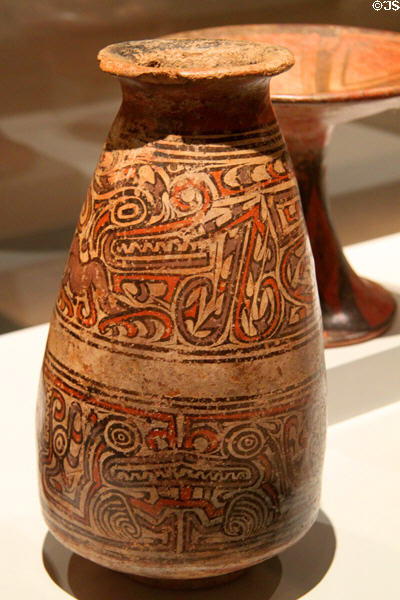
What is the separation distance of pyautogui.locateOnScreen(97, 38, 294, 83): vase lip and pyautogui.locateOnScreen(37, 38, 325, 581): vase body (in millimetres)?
13

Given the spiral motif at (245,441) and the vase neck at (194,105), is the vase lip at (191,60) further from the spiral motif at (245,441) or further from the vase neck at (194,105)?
the spiral motif at (245,441)

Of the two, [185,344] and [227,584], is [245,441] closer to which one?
[185,344]

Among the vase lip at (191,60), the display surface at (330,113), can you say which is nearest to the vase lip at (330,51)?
the display surface at (330,113)

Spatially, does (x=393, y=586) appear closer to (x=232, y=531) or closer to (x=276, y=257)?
(x=232, y=531)

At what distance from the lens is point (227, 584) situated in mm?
1132

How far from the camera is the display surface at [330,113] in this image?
1614 mm

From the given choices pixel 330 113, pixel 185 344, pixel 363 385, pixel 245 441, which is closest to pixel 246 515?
pixel 245 441

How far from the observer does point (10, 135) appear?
6.13ft

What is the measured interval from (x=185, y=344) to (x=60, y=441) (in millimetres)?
186

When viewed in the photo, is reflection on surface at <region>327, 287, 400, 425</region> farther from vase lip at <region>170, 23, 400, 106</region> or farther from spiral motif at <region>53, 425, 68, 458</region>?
spiral motif at <region>53, 425, 68, 458</region>

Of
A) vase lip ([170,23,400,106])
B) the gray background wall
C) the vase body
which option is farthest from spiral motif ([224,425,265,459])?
the gray background wall

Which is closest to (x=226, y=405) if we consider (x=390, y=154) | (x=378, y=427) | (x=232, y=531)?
(x=232, y=531)

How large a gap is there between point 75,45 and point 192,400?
1.13m

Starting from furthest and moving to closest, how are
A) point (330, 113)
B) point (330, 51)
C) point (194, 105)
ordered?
point (330, 51) < point (330, 113) < point (194, 105)
